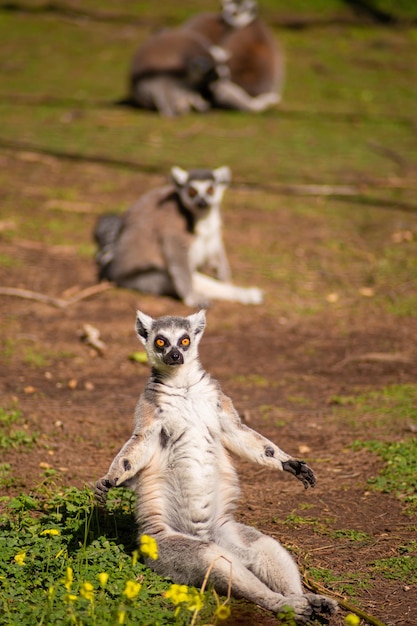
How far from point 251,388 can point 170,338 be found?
2313 millimetres

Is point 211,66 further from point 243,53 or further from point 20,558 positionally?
point 20,558

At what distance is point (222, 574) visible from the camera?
355 cm

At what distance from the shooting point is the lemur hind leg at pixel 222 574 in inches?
139

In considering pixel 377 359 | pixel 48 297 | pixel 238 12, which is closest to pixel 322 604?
pixel 377 359

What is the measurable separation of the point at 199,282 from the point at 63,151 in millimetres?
4871

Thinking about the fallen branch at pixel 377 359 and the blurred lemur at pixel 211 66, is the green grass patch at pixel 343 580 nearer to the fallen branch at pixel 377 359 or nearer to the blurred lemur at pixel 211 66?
the fallen branch at pixel 377 359

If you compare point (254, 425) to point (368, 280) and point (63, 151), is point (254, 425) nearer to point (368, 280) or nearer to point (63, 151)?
point (368, 280)

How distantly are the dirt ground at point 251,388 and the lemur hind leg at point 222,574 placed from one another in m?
0.09

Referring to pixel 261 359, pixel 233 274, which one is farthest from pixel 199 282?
pixel 261 359

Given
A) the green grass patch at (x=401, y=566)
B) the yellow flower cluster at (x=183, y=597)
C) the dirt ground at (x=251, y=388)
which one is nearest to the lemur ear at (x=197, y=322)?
the dirt ground at (x=251, y=388)

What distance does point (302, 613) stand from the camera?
3.49 metres

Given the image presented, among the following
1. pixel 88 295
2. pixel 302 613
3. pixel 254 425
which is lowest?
pixel 88 295

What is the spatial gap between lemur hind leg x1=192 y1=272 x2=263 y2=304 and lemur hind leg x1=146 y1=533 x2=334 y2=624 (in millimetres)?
4616

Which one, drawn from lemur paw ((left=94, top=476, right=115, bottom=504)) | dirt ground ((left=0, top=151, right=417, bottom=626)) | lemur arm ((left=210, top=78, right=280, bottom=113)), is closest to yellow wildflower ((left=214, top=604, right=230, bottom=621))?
dirt ground ((left=0, top=151, right=417, bottom=626))
